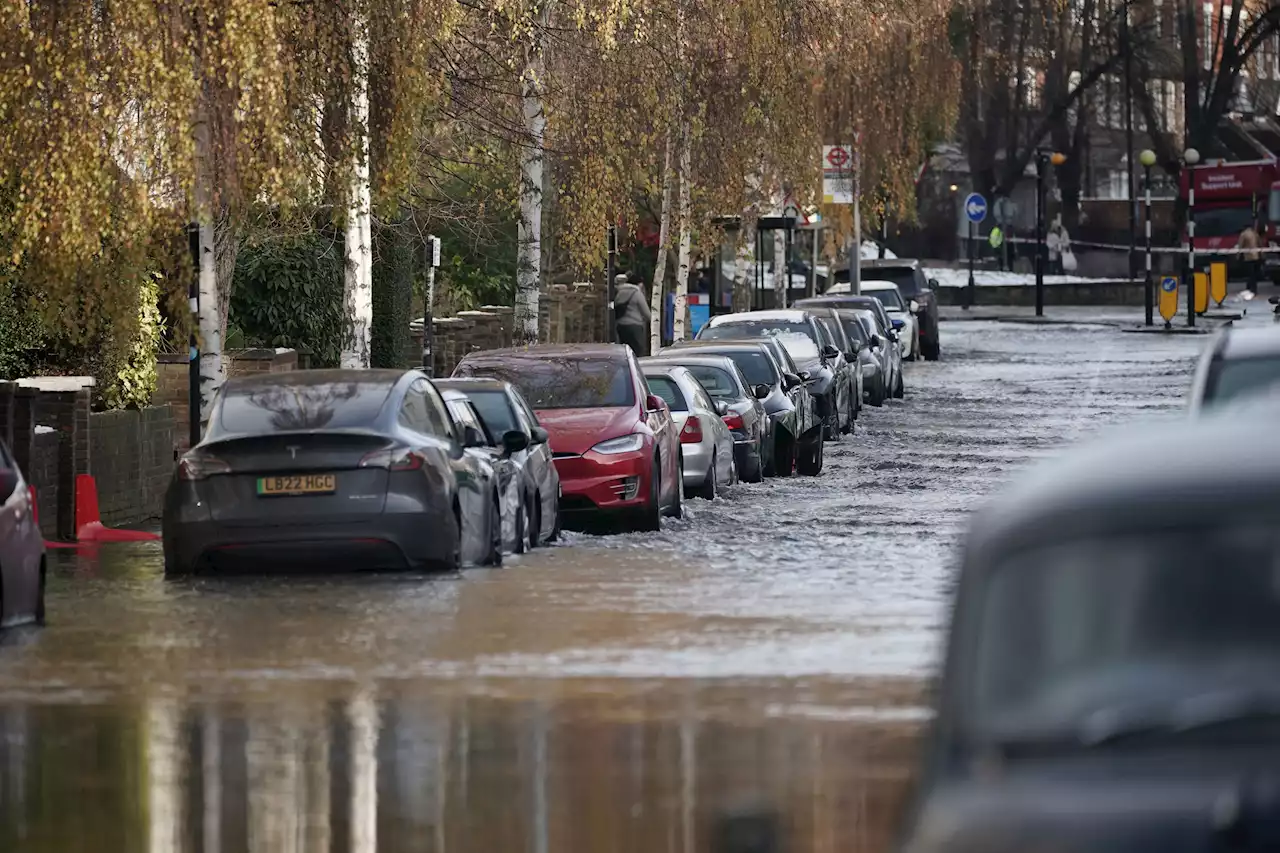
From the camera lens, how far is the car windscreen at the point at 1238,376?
35.4 feet

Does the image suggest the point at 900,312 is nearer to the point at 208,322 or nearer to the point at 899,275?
the point at 899,275

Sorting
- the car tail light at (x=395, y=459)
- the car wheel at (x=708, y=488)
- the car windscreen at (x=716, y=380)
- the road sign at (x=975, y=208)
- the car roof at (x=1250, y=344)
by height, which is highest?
the road sign at (x=975, y=208)

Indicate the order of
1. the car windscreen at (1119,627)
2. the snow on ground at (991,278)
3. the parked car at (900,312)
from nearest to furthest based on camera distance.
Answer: the car windscreen at (1119,627) < the parked car at (900,312) < the snow on ground at (991,278)

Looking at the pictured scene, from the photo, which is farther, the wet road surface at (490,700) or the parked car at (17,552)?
the parked car at (17,552)

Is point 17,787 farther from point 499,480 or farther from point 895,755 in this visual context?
point 499,480

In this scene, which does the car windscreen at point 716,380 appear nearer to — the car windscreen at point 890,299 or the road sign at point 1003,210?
the car windscreen at point 890,299

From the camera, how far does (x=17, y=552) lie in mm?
14297

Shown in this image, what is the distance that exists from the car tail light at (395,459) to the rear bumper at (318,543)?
0.27m

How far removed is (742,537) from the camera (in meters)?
20.4

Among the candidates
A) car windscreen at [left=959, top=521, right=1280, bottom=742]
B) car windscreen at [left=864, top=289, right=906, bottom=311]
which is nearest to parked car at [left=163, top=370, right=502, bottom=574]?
car windscreen at [left=959, top=521, right=1280, bottom=742]

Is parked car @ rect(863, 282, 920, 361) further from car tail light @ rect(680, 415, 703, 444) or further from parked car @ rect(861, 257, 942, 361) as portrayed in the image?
car tail light @ rect(680, 415, 703, 444)

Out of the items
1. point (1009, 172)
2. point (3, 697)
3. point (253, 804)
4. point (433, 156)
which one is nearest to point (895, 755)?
point (253, 804)

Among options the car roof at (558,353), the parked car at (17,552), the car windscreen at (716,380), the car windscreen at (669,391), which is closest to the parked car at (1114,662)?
the parked car at (17,552)

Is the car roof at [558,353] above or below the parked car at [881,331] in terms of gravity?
above
